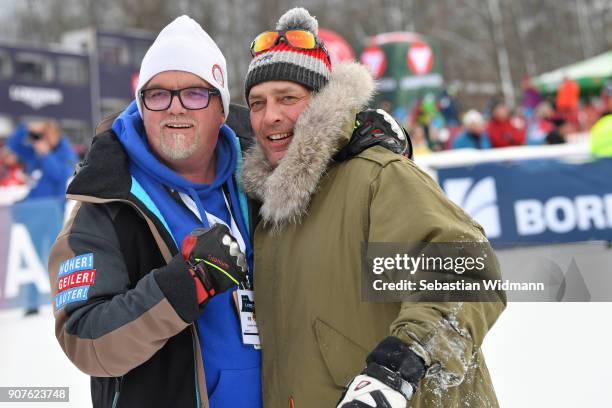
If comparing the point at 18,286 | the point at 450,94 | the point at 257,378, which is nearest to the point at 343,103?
the point at 257,378

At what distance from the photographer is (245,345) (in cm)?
218

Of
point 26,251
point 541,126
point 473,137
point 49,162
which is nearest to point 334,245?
point 26,251

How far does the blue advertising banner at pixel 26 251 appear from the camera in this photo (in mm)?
6238

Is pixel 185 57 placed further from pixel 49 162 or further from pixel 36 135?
pixel 36 135

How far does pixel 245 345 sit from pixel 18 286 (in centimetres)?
474

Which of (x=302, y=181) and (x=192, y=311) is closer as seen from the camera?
(x=192, y=311)

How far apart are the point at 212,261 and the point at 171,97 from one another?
68 cm

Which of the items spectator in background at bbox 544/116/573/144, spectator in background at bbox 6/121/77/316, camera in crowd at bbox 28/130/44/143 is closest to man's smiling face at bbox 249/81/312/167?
spectator in background at bbox 6/121/77/316

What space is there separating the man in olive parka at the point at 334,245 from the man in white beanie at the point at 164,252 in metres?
0.14

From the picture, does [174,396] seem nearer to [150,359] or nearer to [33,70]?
[150,359]

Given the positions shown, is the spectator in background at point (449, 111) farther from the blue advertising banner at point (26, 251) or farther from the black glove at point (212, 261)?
the black glove at point (212, 261)

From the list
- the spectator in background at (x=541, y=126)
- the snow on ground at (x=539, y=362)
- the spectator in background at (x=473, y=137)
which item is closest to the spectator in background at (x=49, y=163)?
the snow on ground at (x=539, y=362)

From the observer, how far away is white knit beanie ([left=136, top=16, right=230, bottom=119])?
2.33 meters

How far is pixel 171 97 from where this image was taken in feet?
7.58
